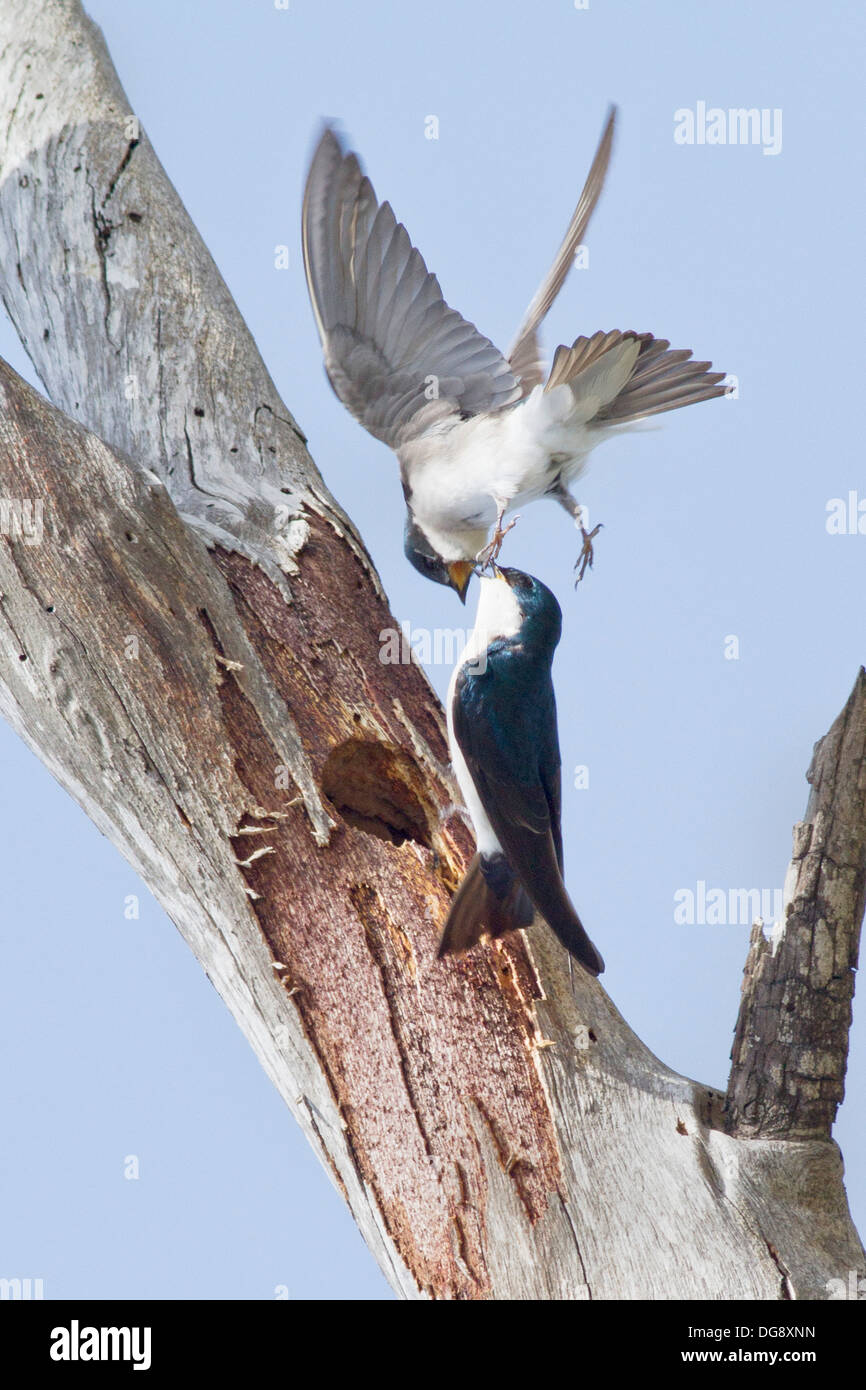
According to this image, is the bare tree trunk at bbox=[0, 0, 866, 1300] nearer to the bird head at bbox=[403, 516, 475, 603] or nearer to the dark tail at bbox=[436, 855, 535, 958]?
the dark tail at bbox=[436, 855, 535, 958]

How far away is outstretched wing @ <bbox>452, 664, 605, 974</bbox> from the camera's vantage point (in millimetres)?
2166

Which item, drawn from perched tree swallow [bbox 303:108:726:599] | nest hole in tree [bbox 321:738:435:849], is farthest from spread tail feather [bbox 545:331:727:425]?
nest hole in tree [bbox 321:738:435:849]

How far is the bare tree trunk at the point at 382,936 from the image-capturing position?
6.75ft

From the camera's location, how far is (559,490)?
125 inches

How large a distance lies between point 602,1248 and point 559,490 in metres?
1.80

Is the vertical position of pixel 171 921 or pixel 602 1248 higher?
pixel 171 921

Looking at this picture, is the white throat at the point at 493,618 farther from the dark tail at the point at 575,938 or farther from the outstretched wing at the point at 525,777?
the dark tail at the point at 575,938

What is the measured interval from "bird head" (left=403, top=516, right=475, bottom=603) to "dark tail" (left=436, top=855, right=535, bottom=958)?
4.23 ft

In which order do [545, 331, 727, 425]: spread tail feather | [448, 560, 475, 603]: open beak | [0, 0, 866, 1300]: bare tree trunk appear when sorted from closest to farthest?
1. [0, 0, 866, 1300]: bare tree trunk
2. [545, 331, 727, 425]: spread tail feather
3. [448, 560, 475, 603]: open beak

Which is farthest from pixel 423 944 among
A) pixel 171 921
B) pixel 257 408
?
pixel 257 408

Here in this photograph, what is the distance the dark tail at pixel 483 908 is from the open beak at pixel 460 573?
1.29 metres

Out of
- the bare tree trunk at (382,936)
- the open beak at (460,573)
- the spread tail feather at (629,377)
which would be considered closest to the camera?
the bare tree trunk at (382,936)

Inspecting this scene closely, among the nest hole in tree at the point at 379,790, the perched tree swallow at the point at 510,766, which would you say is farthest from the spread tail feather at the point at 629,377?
the nest hole in tree at the point at 379,790

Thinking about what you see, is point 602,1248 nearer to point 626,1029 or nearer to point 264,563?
point 626,1029
